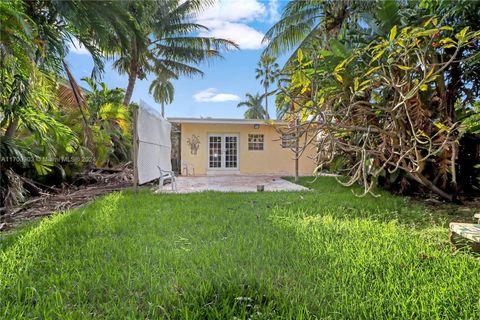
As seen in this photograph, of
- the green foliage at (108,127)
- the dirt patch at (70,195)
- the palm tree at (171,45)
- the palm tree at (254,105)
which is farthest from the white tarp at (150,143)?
the palm tree at (254,105)

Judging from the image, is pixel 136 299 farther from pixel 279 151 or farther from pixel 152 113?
pixel 279 151

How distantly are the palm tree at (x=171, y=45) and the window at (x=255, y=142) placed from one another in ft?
19.1

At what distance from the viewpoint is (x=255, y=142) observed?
15.6 metres

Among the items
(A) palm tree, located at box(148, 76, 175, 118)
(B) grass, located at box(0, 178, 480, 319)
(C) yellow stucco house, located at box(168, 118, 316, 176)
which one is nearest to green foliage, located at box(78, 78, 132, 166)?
(C) yellow stucco house, located at box(168, 118, 316, 176)

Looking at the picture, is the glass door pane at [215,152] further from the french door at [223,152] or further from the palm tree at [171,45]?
the palm tree at [171,45]

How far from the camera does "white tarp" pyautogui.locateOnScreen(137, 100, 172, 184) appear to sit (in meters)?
8.18

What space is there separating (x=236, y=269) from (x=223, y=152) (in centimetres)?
1302

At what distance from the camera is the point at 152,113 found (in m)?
9.62

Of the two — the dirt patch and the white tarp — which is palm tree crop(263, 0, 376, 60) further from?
the dirt patch

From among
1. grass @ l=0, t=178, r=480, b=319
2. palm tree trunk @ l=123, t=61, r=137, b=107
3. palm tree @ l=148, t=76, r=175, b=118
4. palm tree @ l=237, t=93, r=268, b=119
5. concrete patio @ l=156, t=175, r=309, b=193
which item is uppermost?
palm tree @ l=237, t=93, r=268, b=119

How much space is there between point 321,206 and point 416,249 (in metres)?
2.56

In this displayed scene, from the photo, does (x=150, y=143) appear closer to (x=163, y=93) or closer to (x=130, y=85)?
(x=130, y=85)

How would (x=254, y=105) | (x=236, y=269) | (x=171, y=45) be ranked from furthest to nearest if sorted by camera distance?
(x=254, y=105) → (x=171, y=45) → (x=236, y=269)

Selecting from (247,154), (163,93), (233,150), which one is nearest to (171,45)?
(233,150)
